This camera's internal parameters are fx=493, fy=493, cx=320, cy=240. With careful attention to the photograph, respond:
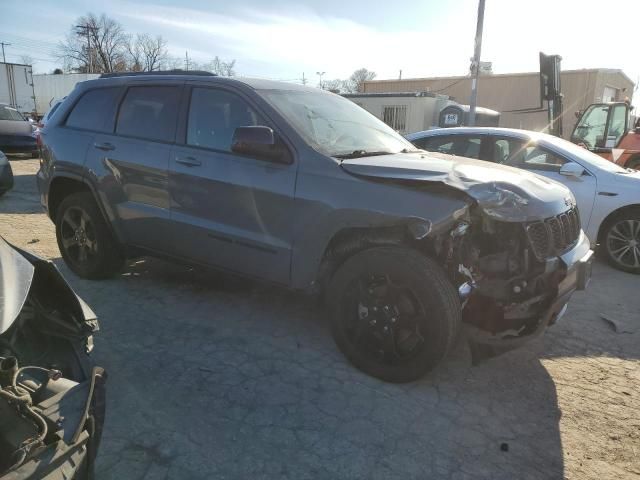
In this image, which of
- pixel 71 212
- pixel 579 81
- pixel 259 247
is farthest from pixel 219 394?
pixel 579 81

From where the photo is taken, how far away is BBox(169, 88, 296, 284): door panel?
342 centimetres

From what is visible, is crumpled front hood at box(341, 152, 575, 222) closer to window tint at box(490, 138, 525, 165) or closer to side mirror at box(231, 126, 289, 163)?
side mirror at box(231, 126, 289, 163)

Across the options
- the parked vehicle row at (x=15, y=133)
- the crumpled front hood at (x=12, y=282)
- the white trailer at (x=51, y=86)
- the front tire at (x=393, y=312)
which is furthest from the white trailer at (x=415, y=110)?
the white trailer at (x=51, y=86)

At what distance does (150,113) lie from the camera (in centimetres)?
422

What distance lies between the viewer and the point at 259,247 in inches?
138

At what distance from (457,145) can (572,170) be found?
4.52 feet

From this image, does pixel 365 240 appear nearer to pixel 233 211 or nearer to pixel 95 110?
pixel 233 211

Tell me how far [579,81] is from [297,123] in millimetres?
25622

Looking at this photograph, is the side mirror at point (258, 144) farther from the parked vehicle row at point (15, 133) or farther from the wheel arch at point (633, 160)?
the parked vehicle row at point (15, 133)

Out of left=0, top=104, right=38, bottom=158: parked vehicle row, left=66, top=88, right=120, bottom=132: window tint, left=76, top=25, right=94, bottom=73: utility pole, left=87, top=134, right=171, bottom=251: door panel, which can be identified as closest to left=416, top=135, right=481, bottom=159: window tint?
left=87, top=134, right=171, bottom=251: door panel

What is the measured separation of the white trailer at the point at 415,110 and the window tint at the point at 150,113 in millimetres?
11580

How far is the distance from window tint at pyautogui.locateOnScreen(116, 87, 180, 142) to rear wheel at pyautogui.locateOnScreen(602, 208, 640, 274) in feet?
16.4

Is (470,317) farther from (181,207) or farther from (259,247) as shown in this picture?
(181,207)

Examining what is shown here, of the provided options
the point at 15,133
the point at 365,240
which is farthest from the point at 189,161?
the point at 15,133
